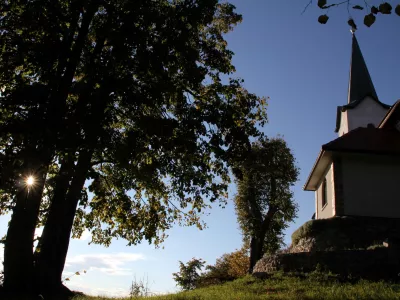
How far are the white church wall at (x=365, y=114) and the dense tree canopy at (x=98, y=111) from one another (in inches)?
655

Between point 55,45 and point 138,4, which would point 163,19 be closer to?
point 138,4

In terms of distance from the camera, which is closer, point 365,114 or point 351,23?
point 351,23

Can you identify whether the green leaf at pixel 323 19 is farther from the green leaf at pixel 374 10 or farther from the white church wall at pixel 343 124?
the white church wall at pixel 343 124

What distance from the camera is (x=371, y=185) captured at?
1817 cm

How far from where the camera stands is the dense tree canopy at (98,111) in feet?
32.0

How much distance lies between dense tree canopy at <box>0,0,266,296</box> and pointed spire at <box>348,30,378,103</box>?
19814mm

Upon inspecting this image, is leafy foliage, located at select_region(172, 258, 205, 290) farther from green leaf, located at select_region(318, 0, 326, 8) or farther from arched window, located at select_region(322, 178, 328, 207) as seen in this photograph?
green leaf, located at select_region(318, 0, 326, 8)

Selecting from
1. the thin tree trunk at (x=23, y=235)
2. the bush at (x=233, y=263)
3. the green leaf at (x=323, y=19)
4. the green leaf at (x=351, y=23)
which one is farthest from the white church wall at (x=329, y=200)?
the bush at (x=233, y=263)

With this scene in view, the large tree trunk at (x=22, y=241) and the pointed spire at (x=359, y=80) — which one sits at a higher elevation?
the pointed spire at (x=359, y=80)

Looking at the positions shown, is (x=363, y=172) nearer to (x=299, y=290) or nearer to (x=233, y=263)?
(x=299, y=290)

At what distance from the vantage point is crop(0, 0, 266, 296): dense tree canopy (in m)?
9.74

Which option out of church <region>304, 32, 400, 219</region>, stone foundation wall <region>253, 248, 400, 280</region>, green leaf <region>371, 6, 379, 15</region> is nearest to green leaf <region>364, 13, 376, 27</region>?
green leaf <region>371, 6, 379, 15</region>

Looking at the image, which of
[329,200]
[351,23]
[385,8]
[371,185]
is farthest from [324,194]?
[385,8]

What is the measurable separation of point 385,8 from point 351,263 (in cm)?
1047
